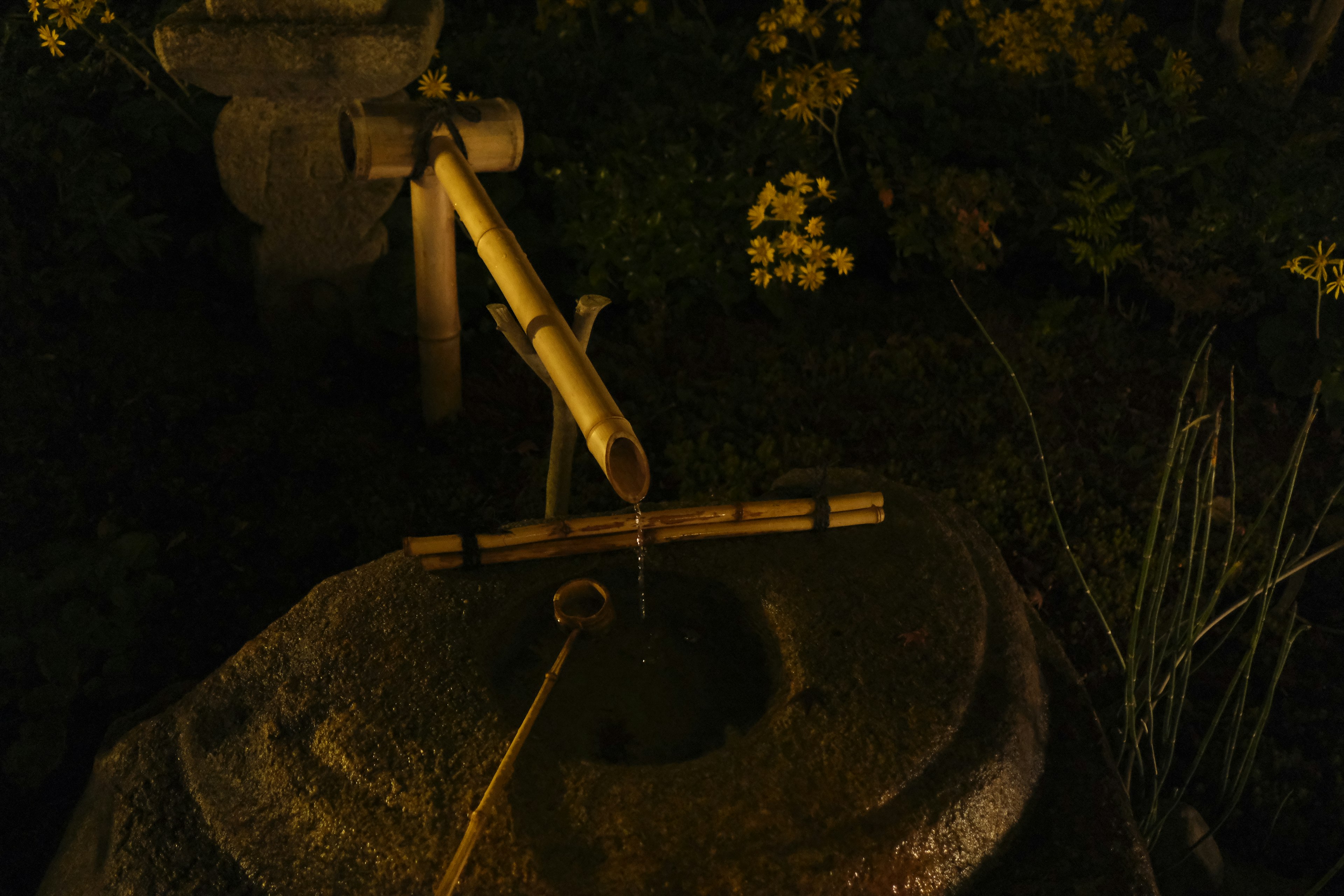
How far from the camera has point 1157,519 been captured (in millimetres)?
2225

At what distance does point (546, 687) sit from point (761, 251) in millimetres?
2157

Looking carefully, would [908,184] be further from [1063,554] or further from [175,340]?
[175,340]

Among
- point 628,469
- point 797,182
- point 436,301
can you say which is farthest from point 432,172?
point 628,469

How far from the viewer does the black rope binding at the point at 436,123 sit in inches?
119

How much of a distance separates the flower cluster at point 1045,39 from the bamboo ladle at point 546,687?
127 inches

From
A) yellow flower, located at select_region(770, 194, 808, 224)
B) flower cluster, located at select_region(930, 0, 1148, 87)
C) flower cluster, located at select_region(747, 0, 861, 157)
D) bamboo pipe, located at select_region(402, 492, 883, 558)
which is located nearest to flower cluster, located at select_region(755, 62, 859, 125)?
flower cluster, located at select_region(747, 0, 861, 157)

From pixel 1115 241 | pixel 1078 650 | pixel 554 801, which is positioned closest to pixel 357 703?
pixel 554 801

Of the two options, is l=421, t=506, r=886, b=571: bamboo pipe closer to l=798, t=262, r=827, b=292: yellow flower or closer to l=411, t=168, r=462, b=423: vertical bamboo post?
l=411, t=168, r=462, b=423: vertical bamboo post

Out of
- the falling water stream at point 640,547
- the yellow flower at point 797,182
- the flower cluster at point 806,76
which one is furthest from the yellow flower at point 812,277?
the falling water stream at point 640,547

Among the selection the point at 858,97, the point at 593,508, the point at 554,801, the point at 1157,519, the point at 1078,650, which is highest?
the point at 858,97

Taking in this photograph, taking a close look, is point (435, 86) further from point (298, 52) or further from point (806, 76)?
point (806, 76)

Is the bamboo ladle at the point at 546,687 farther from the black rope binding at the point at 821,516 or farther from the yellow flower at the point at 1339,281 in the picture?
the yellow flower at the point at 1339,281

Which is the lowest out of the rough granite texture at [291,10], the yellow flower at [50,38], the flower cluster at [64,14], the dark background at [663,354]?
the dark background at [663,354]

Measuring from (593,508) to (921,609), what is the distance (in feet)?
4.56
